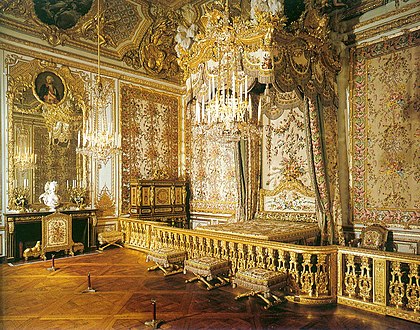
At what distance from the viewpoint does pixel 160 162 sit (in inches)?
366

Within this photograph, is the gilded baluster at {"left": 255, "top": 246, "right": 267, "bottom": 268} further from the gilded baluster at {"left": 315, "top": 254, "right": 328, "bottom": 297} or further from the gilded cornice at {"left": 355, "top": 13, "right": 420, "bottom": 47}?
the gilded cornice at {"left": 355, "top": 13, "right": 420, "bottom": 47}

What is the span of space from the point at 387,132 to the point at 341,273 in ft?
9.90

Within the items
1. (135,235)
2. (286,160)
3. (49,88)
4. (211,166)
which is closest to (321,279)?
(286,160)

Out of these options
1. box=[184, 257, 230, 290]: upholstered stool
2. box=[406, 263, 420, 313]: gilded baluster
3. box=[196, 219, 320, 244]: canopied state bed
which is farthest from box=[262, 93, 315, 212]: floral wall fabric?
box=[406, 263, 420, 313]: gilded baluster

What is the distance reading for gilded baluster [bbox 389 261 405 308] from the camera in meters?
3.71

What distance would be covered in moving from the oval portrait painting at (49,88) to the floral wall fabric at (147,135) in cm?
150

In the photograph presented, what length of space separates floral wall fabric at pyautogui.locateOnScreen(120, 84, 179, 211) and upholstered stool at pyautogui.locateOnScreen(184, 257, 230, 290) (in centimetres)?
399

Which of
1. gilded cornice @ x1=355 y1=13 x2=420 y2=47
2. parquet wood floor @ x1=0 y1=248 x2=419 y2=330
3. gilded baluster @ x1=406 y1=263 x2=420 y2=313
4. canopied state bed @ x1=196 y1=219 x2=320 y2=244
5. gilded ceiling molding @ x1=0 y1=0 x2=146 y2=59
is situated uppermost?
gilded ceiling molding @ x1=0 y1=0 x2=146 y2=59

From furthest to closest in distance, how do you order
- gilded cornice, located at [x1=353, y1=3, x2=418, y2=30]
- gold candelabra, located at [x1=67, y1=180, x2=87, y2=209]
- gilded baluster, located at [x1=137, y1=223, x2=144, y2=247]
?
gold candelabra, located at [x1=67, y1=180, x2=87, y2=209]
gilded baluster, located at [x1=137, y1=223, x2=144, y2=247]
gilded cornice, located at [x1=353, y1=3, x2=418, y2=30]

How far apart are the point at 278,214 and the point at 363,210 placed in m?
1.74

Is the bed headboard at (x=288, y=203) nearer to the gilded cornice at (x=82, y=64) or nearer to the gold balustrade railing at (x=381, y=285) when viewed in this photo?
the gold balustrade railing at (x=381, y=285)

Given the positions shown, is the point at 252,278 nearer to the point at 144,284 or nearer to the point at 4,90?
the point at 144,284

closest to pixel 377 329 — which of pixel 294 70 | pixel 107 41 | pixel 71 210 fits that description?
pixel 294 70

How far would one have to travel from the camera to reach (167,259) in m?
5.32
